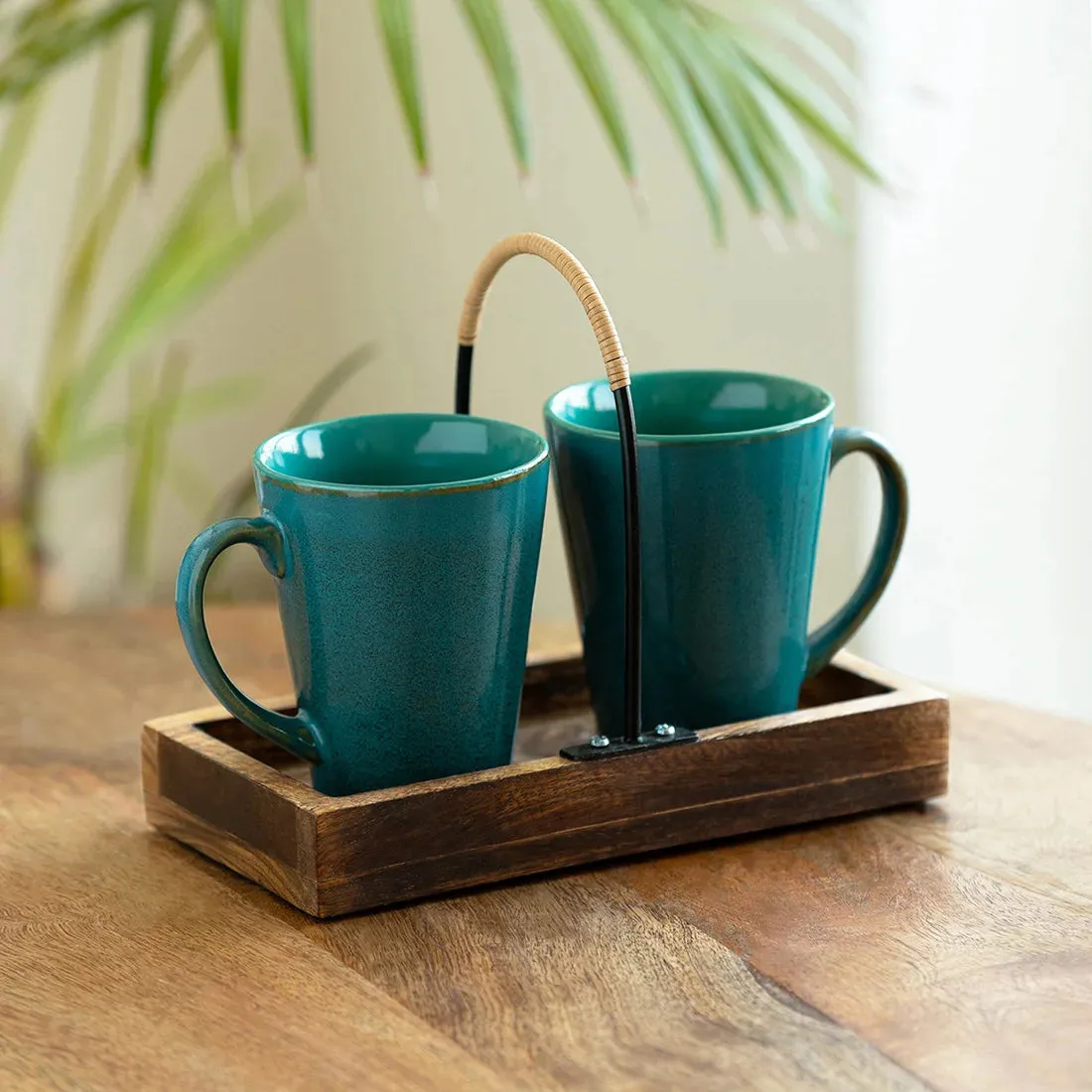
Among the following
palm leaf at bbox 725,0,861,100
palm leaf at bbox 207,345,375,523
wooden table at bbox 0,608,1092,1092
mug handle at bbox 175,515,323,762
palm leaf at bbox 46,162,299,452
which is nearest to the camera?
wooden table at bbox 0,608,1092,1092

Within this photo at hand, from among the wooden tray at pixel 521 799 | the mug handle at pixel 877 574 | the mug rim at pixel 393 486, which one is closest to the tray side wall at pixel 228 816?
the wooden tray at pixel 521 799

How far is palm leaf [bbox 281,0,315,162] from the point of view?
32.0 inches

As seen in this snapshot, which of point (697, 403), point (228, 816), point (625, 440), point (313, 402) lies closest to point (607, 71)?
point (697, 403)

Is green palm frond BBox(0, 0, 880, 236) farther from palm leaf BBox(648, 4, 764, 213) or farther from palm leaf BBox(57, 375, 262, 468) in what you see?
palm leaf BBox(57, 375, 262, 468)

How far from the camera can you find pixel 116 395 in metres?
2.00

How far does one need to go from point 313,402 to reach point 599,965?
4.98 ft

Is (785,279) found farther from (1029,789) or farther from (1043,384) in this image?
(1029,789)

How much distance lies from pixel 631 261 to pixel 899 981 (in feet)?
3.70

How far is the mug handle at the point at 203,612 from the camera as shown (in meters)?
0.58

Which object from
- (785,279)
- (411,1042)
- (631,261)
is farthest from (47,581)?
(411,1042)

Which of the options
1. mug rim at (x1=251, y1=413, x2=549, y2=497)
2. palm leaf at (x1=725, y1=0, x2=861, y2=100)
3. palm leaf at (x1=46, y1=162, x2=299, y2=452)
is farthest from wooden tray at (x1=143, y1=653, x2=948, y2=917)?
palm leaf at (x1=46, y1=162, x2=299, y2=452)

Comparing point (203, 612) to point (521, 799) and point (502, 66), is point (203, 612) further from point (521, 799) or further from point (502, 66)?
point (502, 66)

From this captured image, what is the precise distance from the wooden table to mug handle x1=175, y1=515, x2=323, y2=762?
64mm

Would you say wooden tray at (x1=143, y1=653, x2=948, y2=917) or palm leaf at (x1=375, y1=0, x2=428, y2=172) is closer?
wooden tray at (x1=143, y1=653, x2=948, y2=917)
